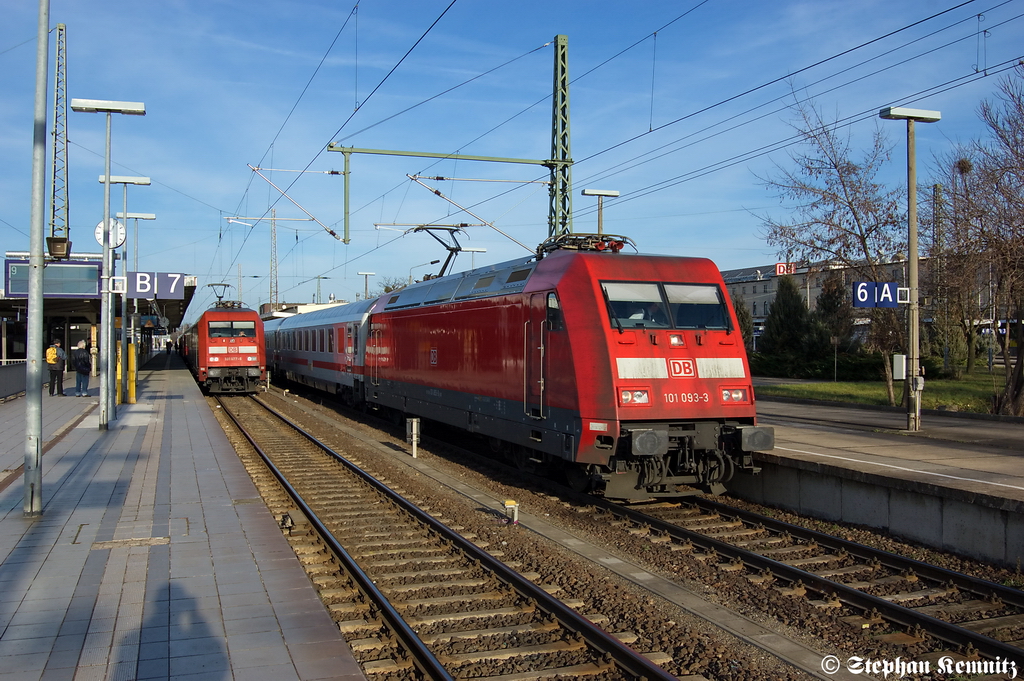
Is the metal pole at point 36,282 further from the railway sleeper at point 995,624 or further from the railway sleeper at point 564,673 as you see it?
the railway sleeper at point 995,624

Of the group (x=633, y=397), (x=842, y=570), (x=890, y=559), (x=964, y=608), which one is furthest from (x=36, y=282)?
(x=964, y=608)

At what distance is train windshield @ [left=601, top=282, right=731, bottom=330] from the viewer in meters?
9.80

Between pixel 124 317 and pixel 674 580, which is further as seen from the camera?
pixel 124 317

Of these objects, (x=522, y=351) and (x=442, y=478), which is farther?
(x=442, y=478)

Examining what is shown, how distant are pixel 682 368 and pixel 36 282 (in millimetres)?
7571

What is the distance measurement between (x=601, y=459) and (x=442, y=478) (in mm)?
4207

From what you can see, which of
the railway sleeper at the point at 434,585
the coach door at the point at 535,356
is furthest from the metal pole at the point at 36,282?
the coach door at the point at 535,356

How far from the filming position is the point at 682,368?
9680 millimetres

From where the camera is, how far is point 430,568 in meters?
7.69

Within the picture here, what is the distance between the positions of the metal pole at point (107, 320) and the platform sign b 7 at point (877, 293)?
50.0 ft

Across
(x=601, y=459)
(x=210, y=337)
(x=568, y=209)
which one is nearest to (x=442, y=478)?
(x=601, y=459)

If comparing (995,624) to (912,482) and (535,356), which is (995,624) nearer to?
(912,482)

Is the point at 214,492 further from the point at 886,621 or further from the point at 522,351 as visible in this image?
the point at 886,621

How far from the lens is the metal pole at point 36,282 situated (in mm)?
8867
